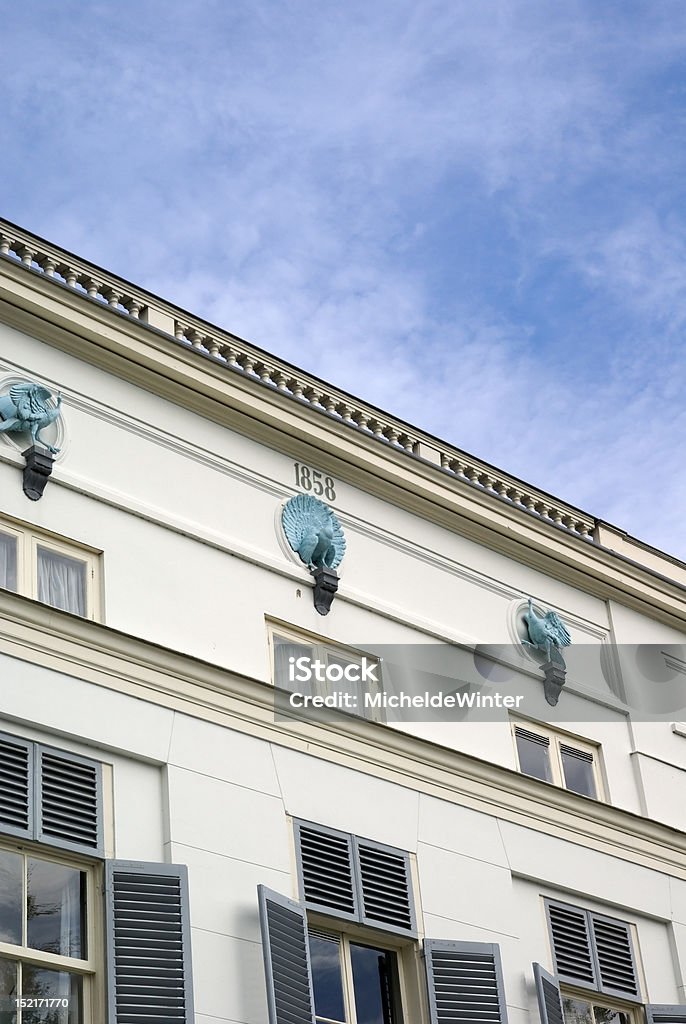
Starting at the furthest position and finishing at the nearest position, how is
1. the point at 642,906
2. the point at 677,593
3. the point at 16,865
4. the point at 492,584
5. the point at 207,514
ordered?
the point at 677,593
the point at 492,584
the point at 642,906
the point at 207,514
the point at 16,865

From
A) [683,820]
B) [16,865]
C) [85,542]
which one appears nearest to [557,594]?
[683,820]

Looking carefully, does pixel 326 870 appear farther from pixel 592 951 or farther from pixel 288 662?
pixel 592 951

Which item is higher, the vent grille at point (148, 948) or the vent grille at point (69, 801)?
the vent grille at point (69, 801)

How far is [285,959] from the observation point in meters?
13.3

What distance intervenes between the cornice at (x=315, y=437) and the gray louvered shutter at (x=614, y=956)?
4.08 meters

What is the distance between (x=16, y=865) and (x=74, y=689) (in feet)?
5.11

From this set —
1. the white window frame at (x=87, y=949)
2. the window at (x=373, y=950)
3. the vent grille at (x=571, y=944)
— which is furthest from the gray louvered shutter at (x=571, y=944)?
the white window frame at (x=87, y=949)

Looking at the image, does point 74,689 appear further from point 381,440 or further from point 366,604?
point 381,440

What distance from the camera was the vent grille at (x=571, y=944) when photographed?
16016 mm

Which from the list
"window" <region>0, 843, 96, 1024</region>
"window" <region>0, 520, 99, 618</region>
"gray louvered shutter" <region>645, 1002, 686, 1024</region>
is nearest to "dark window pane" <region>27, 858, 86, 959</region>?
"window" <region>0, 843, 96, 1024</region>

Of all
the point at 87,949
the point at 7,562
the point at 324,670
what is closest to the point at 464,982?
the point at 324,670

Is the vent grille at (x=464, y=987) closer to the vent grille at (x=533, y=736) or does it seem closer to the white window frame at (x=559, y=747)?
the white window frame at (x=559, y=747)

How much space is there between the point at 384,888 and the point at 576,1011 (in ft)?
A: 8.50

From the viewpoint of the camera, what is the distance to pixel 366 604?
16781 millimetres
